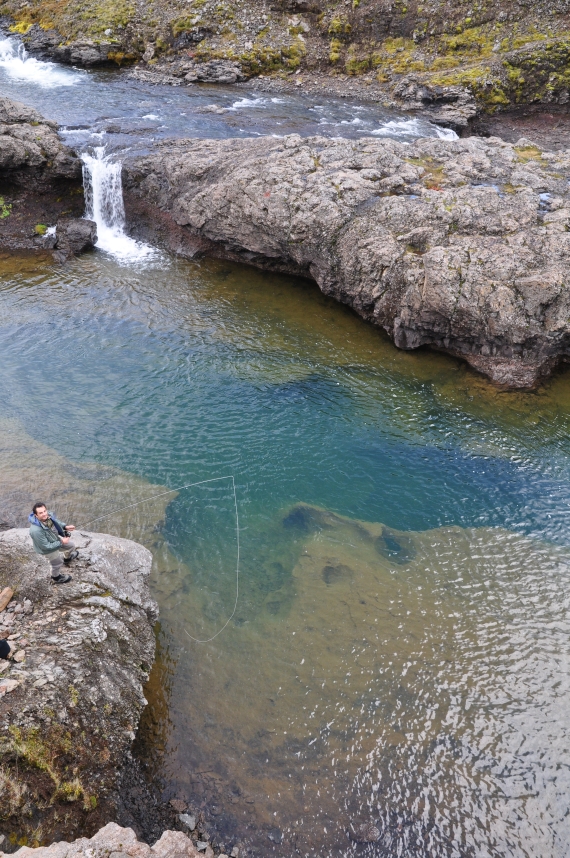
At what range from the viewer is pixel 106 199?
28.8 metres

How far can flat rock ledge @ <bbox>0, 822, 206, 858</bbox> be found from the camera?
25.1 feet

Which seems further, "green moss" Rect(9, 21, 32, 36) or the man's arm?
"green moss" Rect(9, 21, 32, 36)

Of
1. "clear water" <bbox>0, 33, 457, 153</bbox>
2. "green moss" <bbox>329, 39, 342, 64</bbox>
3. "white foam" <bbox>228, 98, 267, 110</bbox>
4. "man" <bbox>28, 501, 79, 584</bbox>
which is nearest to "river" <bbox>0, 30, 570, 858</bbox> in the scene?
"man" <bbox>28, 501, 79, 584</bbox>

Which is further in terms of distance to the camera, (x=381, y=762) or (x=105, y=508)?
(x=105, y=508)

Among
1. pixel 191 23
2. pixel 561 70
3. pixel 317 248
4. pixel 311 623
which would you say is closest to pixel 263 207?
pixel 317 248

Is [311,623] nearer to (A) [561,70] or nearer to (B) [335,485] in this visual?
(B) [335,485]

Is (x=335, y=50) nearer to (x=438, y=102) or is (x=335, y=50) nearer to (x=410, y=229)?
(x=438, y=102)

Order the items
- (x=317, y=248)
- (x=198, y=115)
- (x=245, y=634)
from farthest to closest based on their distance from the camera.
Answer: (x=198, y=115) < (x=317, y=248) < (x=245, y=634)

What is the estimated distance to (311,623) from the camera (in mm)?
13266

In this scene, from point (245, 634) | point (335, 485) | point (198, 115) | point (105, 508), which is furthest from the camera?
point (198, 115)

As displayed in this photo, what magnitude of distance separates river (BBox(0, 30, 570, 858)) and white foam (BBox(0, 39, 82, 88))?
22.4 m

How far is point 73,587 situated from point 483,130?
124 feet

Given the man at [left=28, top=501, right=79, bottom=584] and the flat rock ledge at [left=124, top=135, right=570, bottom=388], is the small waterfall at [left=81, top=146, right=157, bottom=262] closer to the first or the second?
the flat rock ledge at [left=124, top=135, right=570, bottom=388]

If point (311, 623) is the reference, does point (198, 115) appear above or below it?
above
